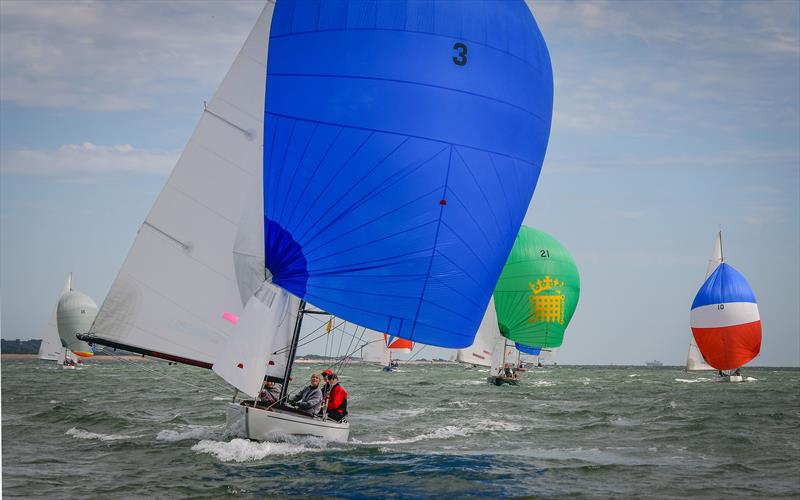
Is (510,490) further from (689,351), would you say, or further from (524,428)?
(689,351)

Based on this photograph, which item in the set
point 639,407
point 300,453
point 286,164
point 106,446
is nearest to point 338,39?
point 286,164

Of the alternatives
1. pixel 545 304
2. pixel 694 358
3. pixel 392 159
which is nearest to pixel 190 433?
pixel 392 159

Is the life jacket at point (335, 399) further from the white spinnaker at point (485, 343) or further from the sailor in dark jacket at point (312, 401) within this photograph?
the white spinnaker at point (485, 343)

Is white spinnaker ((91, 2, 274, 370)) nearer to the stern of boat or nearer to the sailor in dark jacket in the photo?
the stern of boat

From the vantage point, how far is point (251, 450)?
16094 mm

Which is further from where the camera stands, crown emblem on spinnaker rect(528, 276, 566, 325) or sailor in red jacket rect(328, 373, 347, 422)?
crown emblem on spinnaker rect(528, 276, 566, 325)

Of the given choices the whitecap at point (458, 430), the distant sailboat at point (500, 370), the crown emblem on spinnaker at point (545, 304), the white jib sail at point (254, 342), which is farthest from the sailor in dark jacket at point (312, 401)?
the distant sailboat at point (500, 370)

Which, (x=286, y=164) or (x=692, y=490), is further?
(x=286, y=164)

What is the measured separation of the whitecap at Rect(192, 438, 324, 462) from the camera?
15891 millimetres

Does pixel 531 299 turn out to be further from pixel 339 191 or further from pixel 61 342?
pixel 61 342

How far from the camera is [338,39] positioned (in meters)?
16.2

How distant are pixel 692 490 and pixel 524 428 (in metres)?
9.74

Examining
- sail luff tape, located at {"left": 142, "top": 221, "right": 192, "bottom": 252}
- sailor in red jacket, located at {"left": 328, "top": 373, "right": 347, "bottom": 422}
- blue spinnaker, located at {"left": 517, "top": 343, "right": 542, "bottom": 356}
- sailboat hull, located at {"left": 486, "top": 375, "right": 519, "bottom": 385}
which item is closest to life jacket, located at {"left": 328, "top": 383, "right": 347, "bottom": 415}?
sailor in red jacket, located at {"left": 328, "top": 373, "right": 347, "bottom": 422}

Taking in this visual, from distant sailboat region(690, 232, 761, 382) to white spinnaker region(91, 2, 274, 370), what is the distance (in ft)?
133
